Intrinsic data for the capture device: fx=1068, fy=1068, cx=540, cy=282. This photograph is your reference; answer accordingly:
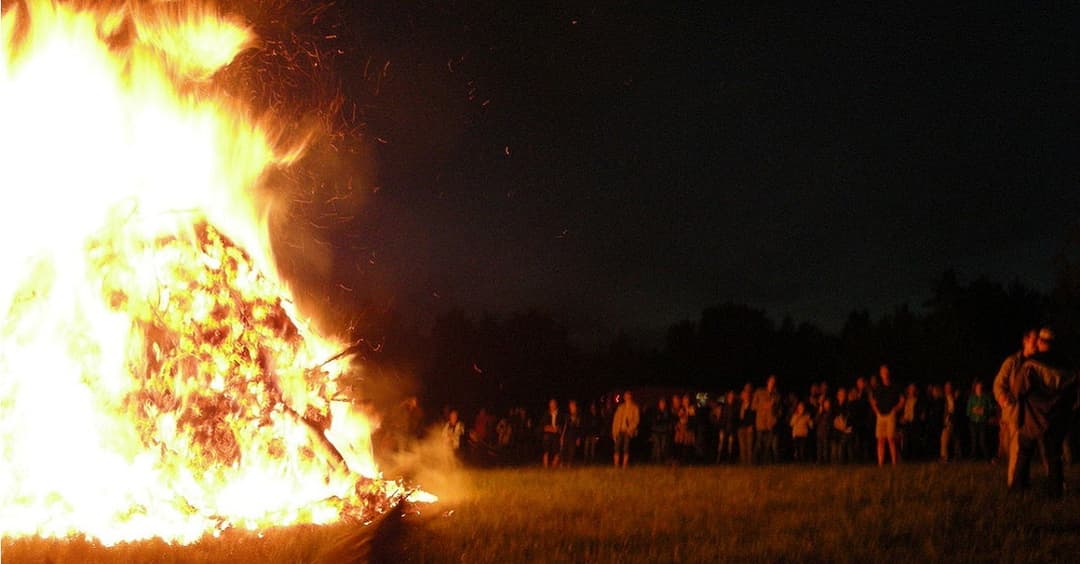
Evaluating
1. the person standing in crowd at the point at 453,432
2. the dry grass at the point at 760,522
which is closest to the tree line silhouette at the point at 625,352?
the person standing in crowd at the point at 453,432

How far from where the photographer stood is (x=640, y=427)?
886 inches

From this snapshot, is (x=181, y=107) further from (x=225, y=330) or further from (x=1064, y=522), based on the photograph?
(x=1064, y=522)

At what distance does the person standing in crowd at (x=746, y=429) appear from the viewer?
1934 centimetres

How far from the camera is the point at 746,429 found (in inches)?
768

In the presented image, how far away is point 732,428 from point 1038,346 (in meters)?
9.59

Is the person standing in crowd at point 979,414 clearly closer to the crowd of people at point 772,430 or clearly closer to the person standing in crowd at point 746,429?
the crowd of people at point 772,430

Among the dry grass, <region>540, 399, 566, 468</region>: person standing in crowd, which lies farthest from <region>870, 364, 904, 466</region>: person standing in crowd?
<region>540, 399, 566, 468</region>: person standing in crowd

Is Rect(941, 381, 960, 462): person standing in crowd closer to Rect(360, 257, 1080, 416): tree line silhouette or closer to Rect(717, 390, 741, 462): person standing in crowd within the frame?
Rect(717, 390, 741, 462): person standing in crowd

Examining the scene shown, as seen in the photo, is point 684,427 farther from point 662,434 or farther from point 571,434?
Result: point 571,434

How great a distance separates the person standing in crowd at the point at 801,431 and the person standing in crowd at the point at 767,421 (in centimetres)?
42

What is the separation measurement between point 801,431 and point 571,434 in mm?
4480

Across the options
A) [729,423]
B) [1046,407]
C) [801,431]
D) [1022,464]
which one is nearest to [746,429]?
[729,423]

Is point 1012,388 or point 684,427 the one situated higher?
point 1012,388

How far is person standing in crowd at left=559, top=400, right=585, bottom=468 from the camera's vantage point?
20.9m
